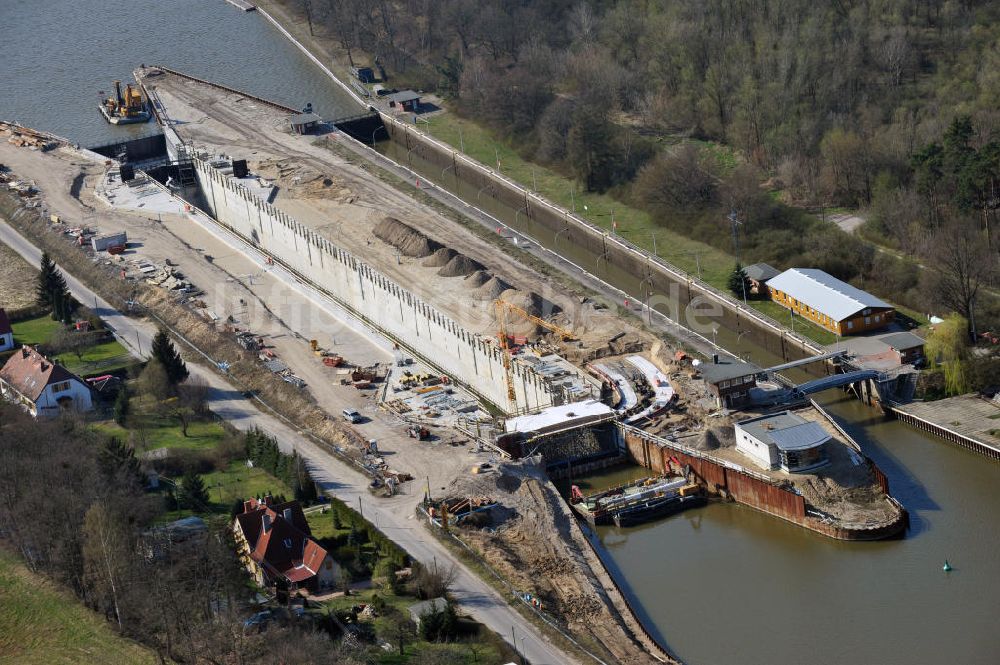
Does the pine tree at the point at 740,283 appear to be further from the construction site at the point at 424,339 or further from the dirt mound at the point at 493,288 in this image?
the dirt mound at the point at 493,288

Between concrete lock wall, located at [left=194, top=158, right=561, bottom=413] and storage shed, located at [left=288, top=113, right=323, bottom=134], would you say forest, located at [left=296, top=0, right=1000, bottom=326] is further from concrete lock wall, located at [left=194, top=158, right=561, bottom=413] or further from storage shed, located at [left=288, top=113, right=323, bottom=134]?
concrete lock wall, located at [left=194, top=158, right=561, bottom=413]

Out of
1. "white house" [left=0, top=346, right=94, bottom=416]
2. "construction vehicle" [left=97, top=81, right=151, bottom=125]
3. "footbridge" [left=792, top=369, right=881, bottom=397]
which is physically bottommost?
"construction vehicle" [left=97, top=81, right=151, bottom=125]

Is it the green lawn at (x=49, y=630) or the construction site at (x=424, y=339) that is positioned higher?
the green lawn at (x=49, y=630)

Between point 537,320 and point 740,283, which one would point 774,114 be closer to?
point 740,283

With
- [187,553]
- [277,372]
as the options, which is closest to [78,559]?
[187,553]

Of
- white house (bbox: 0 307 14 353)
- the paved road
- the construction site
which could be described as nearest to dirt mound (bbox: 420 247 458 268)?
the construction site

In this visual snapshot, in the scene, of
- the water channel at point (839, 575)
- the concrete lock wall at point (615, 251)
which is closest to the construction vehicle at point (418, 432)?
the water channel at point (839, 575)

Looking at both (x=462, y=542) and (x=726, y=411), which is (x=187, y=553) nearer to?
(x=462, y=542)
